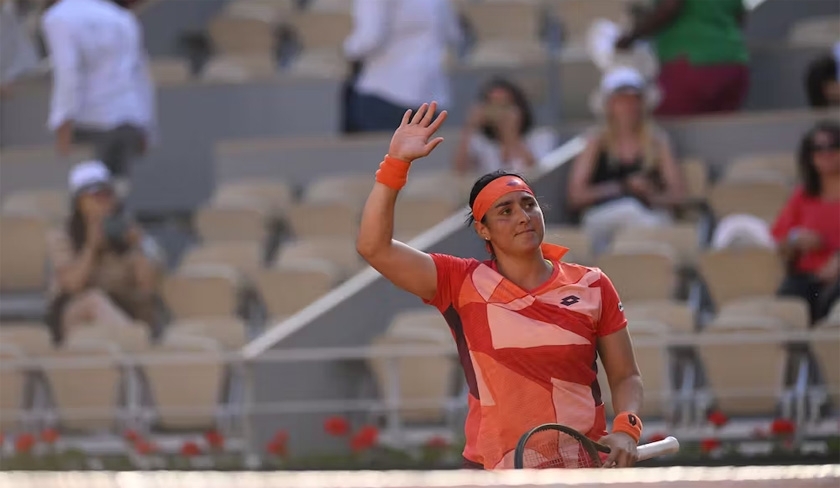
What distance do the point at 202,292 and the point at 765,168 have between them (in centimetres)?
340

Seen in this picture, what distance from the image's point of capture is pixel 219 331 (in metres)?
10.1

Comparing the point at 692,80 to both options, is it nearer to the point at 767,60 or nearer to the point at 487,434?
the point at 767,60

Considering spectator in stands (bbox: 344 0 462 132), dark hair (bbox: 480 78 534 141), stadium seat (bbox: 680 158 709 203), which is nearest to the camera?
stadium seat (bbox: 680 158 709 203)

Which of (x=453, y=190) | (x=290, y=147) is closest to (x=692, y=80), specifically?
(x=453, y=190)

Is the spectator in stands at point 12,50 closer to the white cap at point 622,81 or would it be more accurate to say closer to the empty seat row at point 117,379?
the empty seat row at point 117,379

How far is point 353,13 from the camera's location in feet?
49.3

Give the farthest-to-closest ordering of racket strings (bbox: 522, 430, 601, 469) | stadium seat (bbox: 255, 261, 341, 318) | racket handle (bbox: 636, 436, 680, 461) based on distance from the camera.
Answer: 1. stadium seat (bbox: 255, 261, 341, 318)
2. racket strings (bbox: 522, 430, 601, 469)
3. racket handle (bbox: 636, 436, 680, 461)

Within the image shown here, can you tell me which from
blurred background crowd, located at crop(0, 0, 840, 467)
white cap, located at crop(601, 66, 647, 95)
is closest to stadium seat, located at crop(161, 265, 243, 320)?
blurred background crowd, located at crop(0, 0, 840, 467)

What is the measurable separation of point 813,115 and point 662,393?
323cm

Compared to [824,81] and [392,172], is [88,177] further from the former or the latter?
[392,172]

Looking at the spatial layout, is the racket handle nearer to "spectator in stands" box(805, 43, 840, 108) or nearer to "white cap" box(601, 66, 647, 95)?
"white cap" box(601, 66, 647, 95)

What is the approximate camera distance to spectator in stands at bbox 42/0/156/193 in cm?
1194

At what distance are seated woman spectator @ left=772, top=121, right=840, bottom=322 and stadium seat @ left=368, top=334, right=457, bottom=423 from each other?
5.82 ft

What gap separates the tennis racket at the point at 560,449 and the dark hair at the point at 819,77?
711 cm
